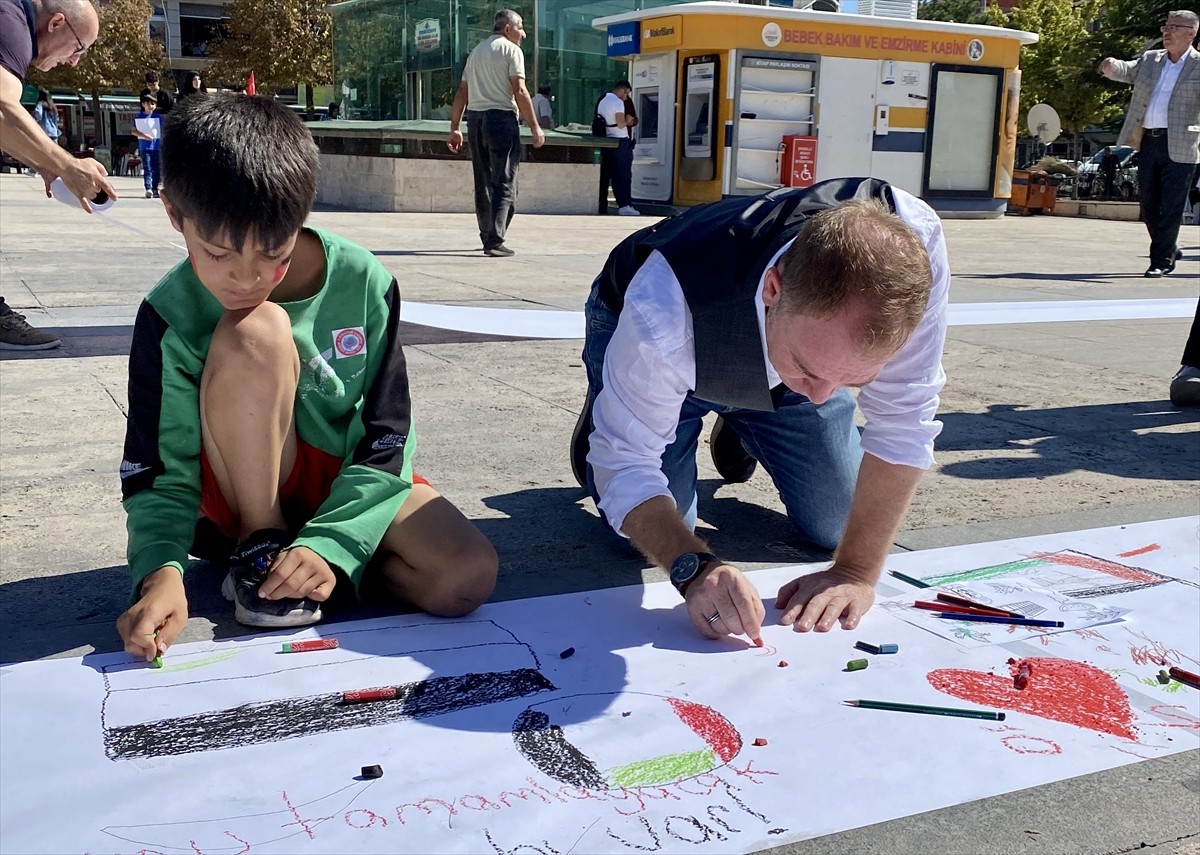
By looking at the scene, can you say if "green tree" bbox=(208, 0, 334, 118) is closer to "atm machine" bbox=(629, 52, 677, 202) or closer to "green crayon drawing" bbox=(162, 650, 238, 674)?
"atm machine" bbox=(629, 52, 677, 202)

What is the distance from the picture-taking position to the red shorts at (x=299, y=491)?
2248 mm

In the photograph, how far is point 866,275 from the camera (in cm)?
169

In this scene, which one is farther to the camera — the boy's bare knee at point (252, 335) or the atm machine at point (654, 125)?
the atm machine at point (654, 125)

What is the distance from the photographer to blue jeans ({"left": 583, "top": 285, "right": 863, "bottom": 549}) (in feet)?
8.41

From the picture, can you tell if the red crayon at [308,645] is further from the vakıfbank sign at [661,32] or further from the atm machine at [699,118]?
the vakıfbank sign at [661,32]

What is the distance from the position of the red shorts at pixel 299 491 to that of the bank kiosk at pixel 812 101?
1362 cm

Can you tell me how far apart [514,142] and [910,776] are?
7.82 meters

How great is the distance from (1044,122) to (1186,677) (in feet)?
61.6

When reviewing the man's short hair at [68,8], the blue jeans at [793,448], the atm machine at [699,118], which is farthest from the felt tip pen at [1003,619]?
the atm machine at [699,118]

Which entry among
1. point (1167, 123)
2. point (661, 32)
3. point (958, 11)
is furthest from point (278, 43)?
point (1167, 123)

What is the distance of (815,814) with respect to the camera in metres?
1.59

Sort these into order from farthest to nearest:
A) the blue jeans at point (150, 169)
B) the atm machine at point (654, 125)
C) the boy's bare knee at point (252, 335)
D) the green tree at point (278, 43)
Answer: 1. the green tree at point (278, 43)
2. the atm machine at point (654, 125)
3. the blue jeans at point (150, 169)
4. the boy's bare knee at point (252, 335)

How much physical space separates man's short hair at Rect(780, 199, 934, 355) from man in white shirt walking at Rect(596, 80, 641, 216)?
13.6 meters

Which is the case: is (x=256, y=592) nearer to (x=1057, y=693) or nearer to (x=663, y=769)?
(x=663, y=769)
